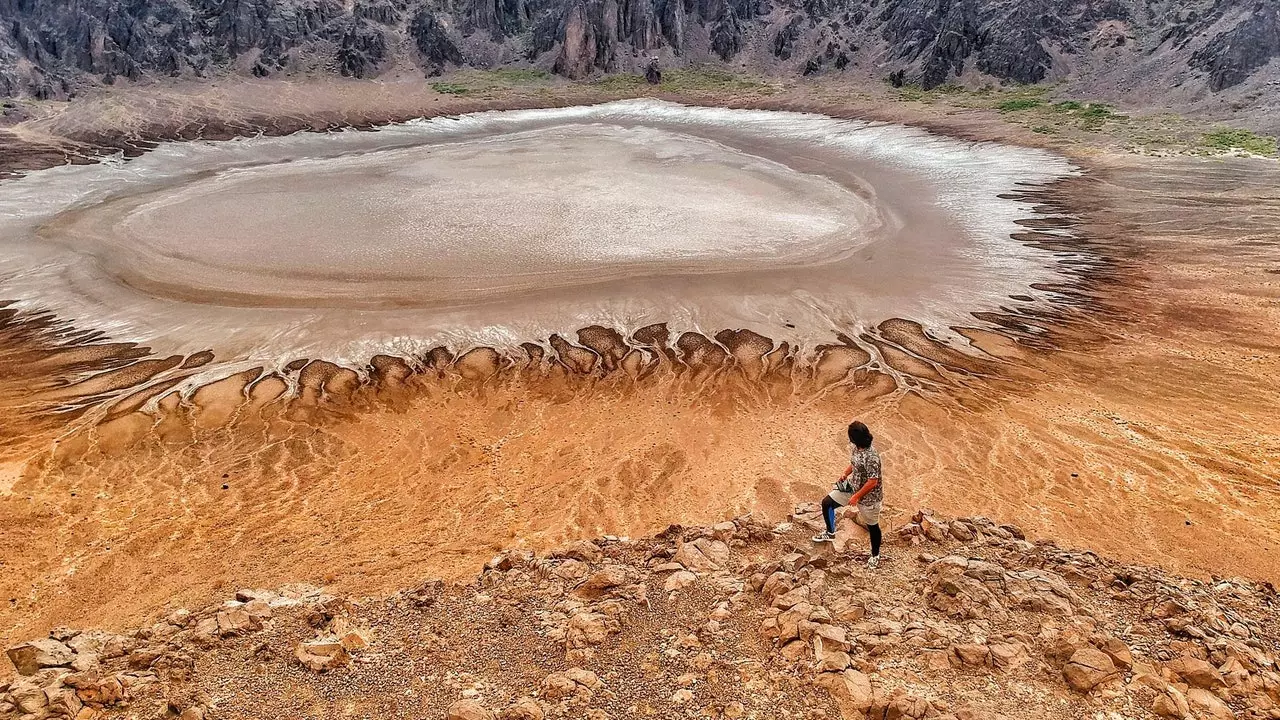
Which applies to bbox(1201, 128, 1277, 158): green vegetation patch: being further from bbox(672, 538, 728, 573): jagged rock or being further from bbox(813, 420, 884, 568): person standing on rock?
bbox(672, 538, 728, 573): jagged rock

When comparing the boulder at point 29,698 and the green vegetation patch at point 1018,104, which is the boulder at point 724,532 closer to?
the boulder at point 29,698

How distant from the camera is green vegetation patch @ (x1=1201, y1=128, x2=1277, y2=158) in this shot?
1340 inches

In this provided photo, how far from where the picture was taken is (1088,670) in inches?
228

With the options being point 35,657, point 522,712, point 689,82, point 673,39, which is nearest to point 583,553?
point 522,712

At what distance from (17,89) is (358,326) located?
57.4m

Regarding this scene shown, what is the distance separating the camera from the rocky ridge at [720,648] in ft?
18.8

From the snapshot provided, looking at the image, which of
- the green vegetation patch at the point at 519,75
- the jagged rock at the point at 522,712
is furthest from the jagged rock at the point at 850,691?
the green vegetation patch at the point at 519,75

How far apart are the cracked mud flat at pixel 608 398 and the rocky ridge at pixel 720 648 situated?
2.49 m

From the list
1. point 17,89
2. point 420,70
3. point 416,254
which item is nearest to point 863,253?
point 416,254

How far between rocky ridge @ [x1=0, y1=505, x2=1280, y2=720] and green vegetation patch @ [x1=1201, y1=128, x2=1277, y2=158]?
1536 inches

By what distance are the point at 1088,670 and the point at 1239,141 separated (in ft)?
147

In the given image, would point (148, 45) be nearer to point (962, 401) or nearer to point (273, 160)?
point (273, 160)

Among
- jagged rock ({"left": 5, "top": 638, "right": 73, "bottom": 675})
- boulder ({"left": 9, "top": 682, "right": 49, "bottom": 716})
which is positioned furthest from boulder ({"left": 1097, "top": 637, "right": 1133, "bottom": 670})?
jagged rock ({"left": 5, "top": 638, "right": 73, "bottom": 675})

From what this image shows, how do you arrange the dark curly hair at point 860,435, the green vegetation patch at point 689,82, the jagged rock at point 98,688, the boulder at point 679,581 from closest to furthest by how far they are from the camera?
1. the jagged rock at point 98,688
2. the boulder at point 679,581
3. the dark curly hair at point 860,435
4. the green vegetation patch at point 689,82
